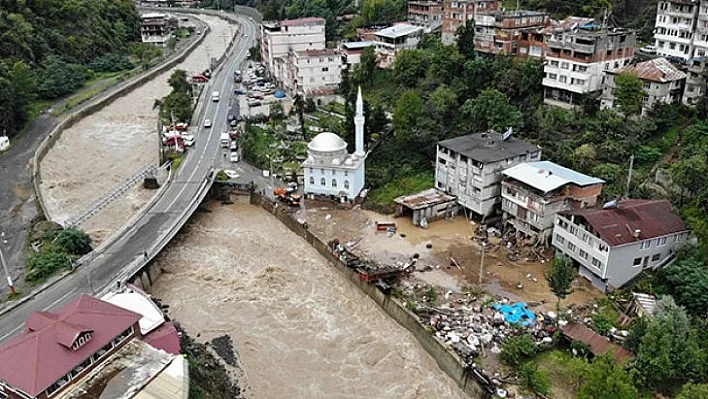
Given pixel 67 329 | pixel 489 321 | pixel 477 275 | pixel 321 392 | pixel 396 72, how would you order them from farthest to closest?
pixel 396 72 → pixel 477 275 → pixel 489 321 → pixel 321 392 → pixel 67 329

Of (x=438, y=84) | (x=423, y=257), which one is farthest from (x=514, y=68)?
(x=423, y=257)

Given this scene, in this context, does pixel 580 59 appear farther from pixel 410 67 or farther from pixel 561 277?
pixel 561 277

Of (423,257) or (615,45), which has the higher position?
(615,45)

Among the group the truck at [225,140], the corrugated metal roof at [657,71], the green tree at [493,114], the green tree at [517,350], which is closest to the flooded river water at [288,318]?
the green tree at [517,350]

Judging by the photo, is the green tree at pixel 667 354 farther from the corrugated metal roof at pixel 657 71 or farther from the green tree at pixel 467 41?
the green tree at pixel 467 41

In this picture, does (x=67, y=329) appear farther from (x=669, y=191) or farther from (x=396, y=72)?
(x=396, y=72)

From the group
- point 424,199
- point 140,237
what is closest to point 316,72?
point 424,199

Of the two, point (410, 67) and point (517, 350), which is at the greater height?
point (410, 67)

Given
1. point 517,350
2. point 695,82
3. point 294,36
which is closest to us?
point 517,350
